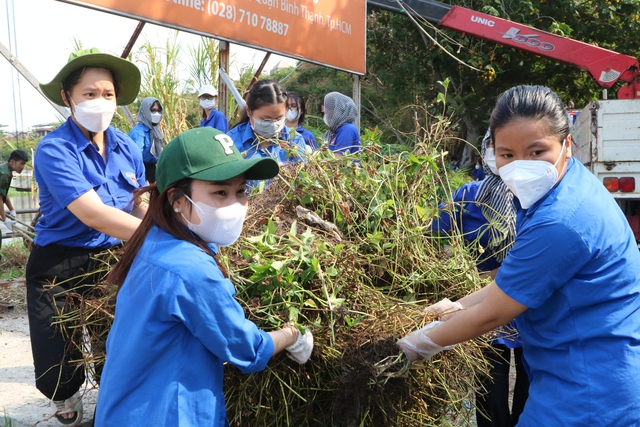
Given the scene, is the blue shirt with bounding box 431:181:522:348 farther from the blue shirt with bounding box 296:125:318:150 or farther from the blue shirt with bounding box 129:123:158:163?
the blue shirt with bounding box 129:123:158:163

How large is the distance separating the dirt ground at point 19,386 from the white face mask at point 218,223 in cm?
95

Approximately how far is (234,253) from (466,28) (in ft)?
26.9

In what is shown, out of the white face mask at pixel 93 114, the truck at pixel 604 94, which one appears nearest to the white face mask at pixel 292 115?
the truck at pixel 604 94

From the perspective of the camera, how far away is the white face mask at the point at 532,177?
158 centimetres

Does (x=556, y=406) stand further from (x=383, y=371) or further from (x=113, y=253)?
(x=113, y=253)

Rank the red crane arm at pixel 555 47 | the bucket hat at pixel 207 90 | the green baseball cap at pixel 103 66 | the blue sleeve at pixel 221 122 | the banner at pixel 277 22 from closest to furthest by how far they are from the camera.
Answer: the green baseball cap at pixel 103 66 < the banner at pixel 277 22 < the blue sleeve at pixel 221 122 < the bucket hat at pixel 207 90 < the red crane arm at pixel 555 47

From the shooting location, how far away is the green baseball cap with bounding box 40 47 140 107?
244 centimetres

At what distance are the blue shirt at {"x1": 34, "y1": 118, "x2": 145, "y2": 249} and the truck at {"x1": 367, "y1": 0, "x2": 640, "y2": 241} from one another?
413 centimetres

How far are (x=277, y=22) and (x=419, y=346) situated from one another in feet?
13.4

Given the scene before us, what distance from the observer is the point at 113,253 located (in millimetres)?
A: 2139

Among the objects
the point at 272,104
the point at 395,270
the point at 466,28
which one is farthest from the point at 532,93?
the point at 466,28

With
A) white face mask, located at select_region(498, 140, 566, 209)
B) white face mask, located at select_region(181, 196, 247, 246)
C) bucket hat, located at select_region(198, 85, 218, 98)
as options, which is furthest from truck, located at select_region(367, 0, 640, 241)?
white face mask, located at select_region(181, 196, 247, 246)

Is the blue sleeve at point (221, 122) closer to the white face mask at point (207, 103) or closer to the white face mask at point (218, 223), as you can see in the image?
the white face mask at point (207, 103)

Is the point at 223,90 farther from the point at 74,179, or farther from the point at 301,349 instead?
the point at 301,349
